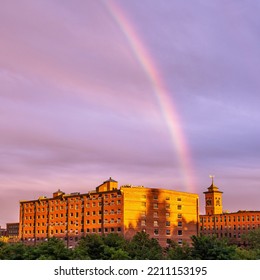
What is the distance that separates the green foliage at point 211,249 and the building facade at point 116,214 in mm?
107532

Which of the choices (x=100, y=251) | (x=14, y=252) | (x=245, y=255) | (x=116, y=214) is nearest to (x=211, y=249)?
(x=245, y=255)

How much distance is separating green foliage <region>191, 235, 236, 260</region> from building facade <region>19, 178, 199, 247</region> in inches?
4234

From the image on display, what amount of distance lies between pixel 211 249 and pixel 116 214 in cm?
11328

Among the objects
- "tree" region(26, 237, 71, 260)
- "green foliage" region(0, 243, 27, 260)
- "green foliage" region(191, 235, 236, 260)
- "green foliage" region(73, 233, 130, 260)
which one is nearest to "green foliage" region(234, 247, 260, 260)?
"green foliage" region(191, 235, 236, 260)

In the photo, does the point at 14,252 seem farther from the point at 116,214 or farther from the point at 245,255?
the point at 116,214

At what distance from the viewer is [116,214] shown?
491ft

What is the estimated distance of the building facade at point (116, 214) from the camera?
150m

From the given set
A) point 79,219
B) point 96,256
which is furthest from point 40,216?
point 96,256

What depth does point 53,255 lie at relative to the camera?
119ft

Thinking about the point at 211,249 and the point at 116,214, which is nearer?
the point at 211,249

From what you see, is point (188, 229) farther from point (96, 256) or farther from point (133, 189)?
point (96, 256)

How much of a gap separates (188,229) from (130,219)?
2466 centimetres

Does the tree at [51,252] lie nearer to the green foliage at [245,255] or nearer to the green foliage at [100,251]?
the green foliage at [100,251]

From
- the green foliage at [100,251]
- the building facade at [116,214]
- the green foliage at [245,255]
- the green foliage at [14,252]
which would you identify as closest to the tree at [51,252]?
the green foliage at [100,251]
